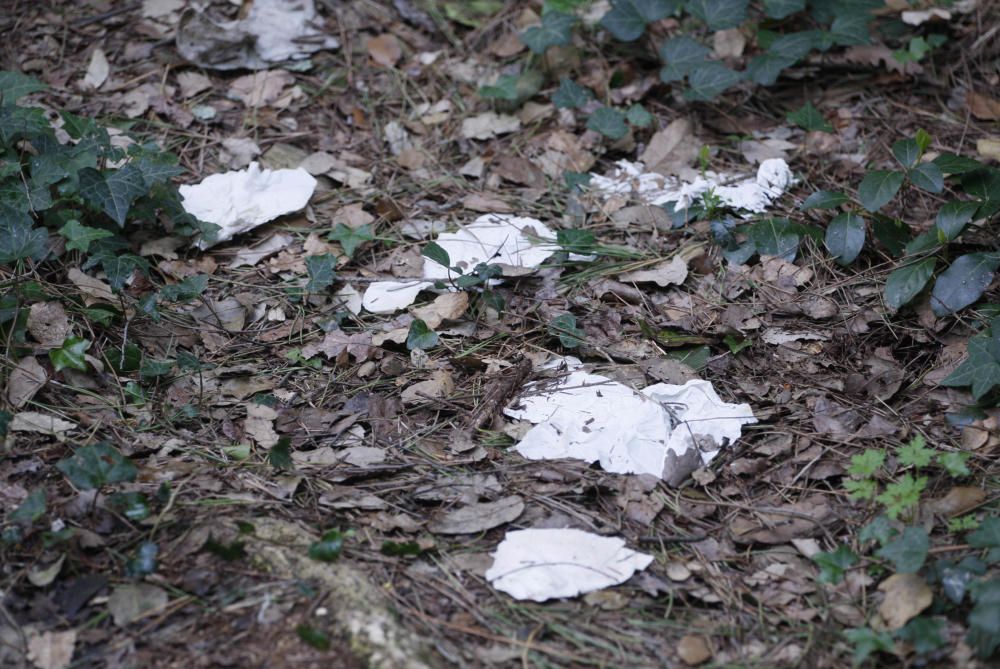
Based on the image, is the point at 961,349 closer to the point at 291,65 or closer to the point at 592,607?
the point at 592,607

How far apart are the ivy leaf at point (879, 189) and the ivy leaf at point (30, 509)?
8.28 feet

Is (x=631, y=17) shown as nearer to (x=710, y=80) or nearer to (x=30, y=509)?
(x=710, y=80)

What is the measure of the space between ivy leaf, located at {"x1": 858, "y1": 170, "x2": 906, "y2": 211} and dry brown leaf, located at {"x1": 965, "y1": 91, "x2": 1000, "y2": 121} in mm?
965

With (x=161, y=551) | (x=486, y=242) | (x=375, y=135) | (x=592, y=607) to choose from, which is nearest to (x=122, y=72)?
(x=375, y=135)

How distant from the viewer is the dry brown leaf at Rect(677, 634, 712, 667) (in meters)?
1.73

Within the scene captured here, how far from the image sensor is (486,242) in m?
2.96

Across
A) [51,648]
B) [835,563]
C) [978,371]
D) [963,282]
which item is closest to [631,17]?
[963,282]

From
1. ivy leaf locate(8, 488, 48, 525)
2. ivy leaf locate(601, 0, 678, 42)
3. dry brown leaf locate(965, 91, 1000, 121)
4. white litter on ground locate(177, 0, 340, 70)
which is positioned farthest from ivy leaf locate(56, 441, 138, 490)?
dry brown leaf locate(965, 91, 1000, 121)

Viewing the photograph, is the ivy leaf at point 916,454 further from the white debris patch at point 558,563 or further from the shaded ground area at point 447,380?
→ the white debris patch at point 558,563

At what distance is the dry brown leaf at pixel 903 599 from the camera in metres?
1.76

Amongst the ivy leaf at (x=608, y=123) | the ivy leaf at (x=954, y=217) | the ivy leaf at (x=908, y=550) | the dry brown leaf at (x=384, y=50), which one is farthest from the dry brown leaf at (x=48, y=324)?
the ivy leaf at (x=954, y=217)

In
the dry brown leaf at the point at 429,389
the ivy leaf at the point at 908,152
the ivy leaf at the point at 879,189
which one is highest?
the ivy leaf at the point at 908,152

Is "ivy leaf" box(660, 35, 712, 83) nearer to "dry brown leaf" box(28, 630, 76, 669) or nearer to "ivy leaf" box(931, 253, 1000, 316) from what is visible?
"ivy leaf" box(931, 253, 1000, 316)

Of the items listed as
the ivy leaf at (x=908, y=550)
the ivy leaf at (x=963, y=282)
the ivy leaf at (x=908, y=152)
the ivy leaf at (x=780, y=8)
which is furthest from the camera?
the ivy leaf at (x=780, y=8)
